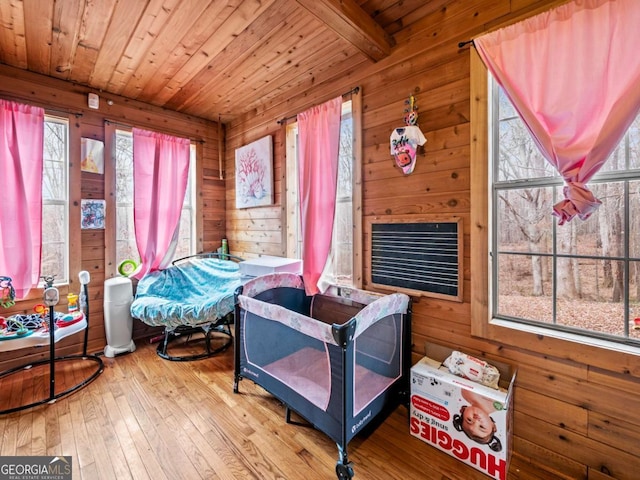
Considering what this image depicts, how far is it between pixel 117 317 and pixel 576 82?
143 inches

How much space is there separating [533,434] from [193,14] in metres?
3.13

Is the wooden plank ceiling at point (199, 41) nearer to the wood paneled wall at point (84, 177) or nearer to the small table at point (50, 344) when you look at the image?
the wood paneled wall at point (84, 177)

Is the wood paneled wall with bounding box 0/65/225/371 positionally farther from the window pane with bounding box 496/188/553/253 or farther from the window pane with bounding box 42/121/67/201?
the window pane with bounding box 496/188/553/253

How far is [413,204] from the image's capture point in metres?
1.91

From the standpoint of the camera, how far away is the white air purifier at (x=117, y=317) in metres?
2.65

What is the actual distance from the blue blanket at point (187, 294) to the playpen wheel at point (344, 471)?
1419 millimetres

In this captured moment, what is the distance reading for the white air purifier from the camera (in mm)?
2654

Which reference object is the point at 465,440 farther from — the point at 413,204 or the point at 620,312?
the point at 413,204

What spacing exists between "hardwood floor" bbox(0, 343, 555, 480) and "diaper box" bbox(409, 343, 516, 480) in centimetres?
7

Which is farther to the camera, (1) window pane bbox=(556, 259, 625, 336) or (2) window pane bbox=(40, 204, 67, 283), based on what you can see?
(2) window pane bbox=(40, 204, 67, 283)

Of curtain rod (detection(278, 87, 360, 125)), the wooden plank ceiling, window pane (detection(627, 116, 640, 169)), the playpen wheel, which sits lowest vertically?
the playpen wheel

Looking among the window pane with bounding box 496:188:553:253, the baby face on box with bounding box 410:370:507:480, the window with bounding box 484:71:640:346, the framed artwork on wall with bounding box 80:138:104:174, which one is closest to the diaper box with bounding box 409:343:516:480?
the baby face on box with bounding box 410:370:507:480

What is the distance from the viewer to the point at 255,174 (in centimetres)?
316

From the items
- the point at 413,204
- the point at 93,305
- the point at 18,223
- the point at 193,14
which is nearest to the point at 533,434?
the point at 413,204
